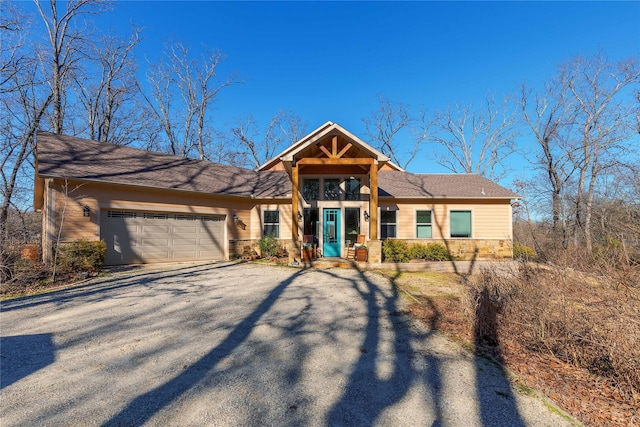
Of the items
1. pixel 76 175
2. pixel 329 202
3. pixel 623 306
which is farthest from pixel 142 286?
pixel 623 306

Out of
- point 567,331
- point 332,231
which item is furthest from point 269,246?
point 567,331

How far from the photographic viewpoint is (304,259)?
1195cm

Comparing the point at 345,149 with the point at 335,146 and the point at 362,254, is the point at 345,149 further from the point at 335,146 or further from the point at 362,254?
the point at 362,254

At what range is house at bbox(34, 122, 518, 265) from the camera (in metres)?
10.6

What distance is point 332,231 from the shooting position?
525 inches

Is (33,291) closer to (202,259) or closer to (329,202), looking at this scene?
(202,259)

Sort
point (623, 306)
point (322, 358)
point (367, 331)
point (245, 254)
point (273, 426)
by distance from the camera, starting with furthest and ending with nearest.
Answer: point (245, 254) → point (367, 331) → point (322, 358) → point (623, 306) → point (273, 426)

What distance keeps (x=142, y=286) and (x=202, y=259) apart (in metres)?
5.15

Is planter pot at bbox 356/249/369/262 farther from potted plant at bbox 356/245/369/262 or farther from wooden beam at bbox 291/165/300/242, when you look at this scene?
wooden beam at bbox 291/165/300/242

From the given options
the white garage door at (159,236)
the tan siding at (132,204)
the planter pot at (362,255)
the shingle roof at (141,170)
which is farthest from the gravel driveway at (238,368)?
the shingle roof at (141,170)

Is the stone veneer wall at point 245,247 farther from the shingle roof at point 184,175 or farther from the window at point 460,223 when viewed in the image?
the window at point 460,223

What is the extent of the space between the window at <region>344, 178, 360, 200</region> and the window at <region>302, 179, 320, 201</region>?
1215mm

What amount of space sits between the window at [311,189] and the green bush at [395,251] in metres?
3.56

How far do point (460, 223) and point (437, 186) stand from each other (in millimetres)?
2312
